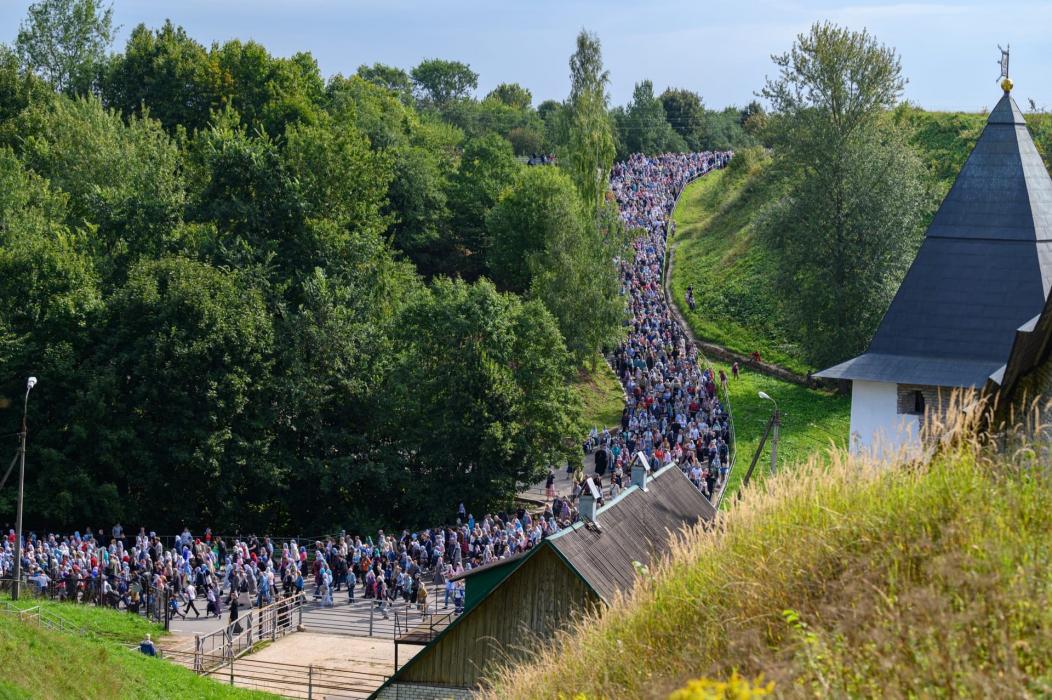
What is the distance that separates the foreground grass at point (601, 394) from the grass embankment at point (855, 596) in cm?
3752

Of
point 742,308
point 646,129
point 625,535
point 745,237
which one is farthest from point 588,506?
point 646,129

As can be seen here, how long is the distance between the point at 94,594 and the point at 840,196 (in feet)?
106

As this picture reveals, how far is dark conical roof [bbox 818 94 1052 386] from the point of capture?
90.6 feet

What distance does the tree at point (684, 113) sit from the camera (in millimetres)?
130250

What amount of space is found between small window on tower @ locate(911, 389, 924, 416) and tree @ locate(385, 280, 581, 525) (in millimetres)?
16735

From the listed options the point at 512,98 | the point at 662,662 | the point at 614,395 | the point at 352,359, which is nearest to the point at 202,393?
the point at 352,359

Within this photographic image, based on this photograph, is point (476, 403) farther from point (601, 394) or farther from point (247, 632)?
point (247, 632)

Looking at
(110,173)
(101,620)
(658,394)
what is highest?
(110,173)

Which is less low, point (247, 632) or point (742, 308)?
point (742, 308)

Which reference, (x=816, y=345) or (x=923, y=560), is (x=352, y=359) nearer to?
(x=816, y=345)

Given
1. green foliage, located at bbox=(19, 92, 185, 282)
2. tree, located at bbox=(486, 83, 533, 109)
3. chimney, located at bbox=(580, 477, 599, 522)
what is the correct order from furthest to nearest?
tree, located at bbox=(486, 83, 533, 109) < green foliage, located at bbox=(19, 92, 185, 282) < chimney, located at bbox=(580, 477, 599, 522)

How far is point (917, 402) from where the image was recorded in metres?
27.0

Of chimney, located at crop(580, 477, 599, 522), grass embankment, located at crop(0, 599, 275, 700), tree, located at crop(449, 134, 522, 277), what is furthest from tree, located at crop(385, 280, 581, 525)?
tree, located at crop(449, 134, 522, 277)

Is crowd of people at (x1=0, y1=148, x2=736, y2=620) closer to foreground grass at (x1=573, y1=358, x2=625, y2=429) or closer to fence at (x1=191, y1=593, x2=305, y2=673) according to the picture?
fence at (x1=191, y1=593, x2=305, y2=673)
